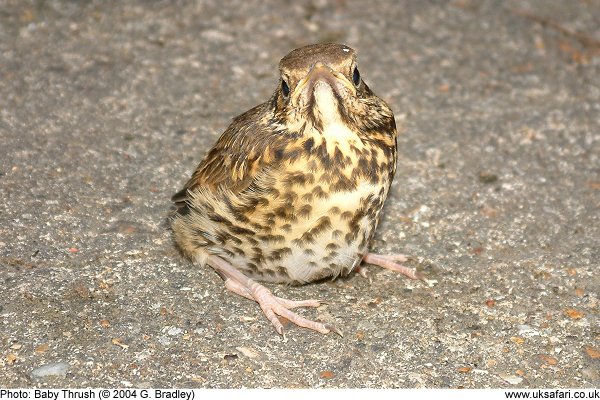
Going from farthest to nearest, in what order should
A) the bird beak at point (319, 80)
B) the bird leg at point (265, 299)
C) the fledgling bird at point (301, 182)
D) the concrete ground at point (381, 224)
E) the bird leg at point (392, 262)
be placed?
1. the bird leg at point (392, 262)
2. the bird leg at point (265, 299)
3. the concrete ground at point (381, 224)
4. the fledgling bird at point (301, 182)
5. the bird beak at point (319, 80)

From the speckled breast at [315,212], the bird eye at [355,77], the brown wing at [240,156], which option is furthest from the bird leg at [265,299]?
the bird eye at [355,77]

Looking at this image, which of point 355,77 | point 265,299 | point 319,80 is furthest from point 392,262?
point 319,80

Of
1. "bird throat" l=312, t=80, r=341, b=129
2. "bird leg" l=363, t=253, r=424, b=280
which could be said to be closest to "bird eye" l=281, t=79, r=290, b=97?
"bird throat" l=312, t=80, r=341, b=129

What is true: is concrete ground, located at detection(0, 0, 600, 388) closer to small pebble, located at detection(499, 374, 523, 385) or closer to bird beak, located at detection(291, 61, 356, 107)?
small pebble, located at detection(499, 374, 523, 385)

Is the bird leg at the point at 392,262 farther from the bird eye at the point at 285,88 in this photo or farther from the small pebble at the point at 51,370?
the small pebble at the point at 51,370

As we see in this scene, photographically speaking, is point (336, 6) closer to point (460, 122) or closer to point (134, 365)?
point (460, 122)

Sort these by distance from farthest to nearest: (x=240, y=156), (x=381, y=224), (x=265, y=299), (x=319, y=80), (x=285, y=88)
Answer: (x=381, y=224)
(x=265, y=299)
(x=240, y=156)
(x=285, y=88)
(x=319, y=80)

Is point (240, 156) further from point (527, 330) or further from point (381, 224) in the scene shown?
point (527, 330)

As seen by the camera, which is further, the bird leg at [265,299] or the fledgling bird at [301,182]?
the bird leg at [265,299]

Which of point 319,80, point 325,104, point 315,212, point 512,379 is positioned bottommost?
point 512,379
